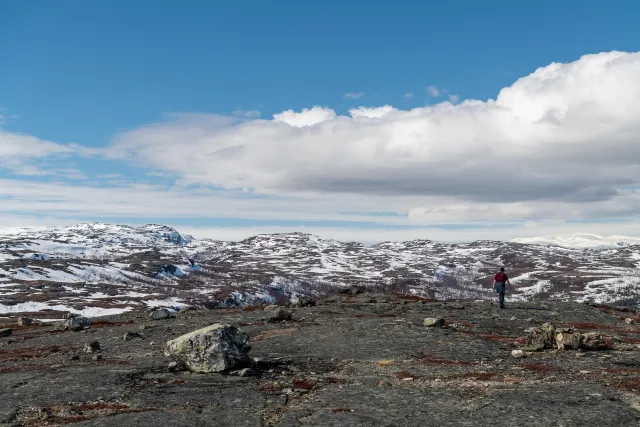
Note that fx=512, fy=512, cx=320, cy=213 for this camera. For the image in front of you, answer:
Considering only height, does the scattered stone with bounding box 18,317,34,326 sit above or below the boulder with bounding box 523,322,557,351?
below

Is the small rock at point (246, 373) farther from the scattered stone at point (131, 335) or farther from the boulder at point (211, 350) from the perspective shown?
the scattered stone at point (131, 335)

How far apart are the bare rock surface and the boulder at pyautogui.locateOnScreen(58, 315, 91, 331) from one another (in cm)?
650

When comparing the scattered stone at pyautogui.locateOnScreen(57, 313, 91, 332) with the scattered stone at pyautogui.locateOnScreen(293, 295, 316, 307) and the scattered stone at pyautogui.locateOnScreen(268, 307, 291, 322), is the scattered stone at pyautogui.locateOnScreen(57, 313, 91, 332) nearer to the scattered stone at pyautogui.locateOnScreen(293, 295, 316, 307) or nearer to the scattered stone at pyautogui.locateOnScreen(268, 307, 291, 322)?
the scattered stone at pyautogui.locateOnScreen(268, 307, 291, 322)

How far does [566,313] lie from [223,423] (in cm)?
4043

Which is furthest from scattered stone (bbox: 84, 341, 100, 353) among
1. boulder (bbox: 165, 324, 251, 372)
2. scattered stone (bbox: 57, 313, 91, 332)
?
scattered stone (bbox: 57, 313, 91, 332)

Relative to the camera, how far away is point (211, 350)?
22375 mm

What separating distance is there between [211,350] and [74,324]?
2697cm

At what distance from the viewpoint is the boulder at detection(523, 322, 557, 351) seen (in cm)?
2711

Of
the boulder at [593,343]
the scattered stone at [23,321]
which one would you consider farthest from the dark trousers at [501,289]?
the scattered stone at [23,321]

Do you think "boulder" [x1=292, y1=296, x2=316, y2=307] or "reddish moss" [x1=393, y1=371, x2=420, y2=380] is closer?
"reddish moss" [x1=393, y1=371, x2=420, y2=380]

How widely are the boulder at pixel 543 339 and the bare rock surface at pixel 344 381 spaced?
100 millimetres

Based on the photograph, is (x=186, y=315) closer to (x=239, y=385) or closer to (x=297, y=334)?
(x=297, y=334)

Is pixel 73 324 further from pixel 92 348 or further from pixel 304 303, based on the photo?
pixel 304 303

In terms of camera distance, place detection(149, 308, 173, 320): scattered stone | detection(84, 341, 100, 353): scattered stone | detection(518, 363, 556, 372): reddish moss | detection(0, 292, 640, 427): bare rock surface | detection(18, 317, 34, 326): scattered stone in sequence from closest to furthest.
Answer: detection(0, 292, 640, 427): bare rock surface → detection(518, 363, 556, 372): reddish moss → detection(84, 341, 100, 353): scattered stone → detection(149, 308, 173, 320): scattered stone → detection(18, 317, 34, 326): scattered stone
